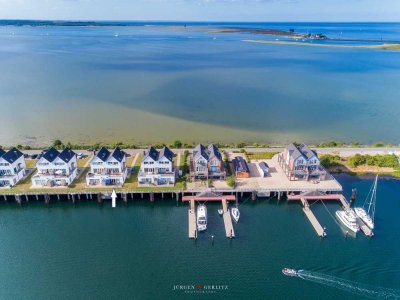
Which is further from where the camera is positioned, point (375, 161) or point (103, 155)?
point (375, 161)

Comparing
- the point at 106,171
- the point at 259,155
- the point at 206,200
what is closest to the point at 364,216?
the point at 259,155

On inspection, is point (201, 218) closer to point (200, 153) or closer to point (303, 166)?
point (200, 153)

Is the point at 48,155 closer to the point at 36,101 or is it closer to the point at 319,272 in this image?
the point at 319,272

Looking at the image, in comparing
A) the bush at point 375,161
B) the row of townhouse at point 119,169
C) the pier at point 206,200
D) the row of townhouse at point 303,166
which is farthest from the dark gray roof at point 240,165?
the bush at point 375,161

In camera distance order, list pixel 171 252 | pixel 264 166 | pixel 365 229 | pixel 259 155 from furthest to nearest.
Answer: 1. pixel 259 155
2. pixel 264 166
3. pixel 365 229
4. pixel 171 252

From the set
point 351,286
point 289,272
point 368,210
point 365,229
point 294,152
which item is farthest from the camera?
point 294,152

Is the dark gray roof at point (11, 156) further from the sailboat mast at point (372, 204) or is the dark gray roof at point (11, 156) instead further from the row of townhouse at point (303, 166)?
the sailboat mast at point (372, 204)

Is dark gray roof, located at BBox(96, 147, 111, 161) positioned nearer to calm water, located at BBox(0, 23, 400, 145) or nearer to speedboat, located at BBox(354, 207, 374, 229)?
calm water, located at BBox(0, 23, 400, 145)
